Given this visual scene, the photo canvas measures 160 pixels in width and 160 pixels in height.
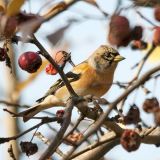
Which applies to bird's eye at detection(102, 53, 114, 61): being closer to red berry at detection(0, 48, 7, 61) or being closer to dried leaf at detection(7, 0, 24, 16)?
red berry at detection(0, 48, 7, 61)

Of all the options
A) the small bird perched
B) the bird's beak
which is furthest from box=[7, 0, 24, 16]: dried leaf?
the bird's beak

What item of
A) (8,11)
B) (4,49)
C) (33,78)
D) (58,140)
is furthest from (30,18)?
(33,78)

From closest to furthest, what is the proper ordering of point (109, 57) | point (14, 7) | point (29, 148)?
point (14, 7) < point (29, 148) < point (109, 57)

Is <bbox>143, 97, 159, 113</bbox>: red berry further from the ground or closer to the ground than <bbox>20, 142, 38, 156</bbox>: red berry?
closer to the ground

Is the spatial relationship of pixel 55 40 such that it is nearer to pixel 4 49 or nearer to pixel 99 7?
pixel 4 49

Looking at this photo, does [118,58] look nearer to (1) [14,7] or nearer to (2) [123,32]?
(2) [123,32]

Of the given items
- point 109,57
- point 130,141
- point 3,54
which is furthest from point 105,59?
point 130,141

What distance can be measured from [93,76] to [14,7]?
250cm

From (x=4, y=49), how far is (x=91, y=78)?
6.40 feet

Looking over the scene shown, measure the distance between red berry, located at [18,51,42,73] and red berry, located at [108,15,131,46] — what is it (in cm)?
35

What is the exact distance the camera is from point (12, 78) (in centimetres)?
565

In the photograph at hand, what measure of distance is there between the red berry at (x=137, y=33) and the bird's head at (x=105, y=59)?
175cm

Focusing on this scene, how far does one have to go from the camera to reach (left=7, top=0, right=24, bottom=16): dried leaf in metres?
1.73

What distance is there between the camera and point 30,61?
7.66 ft
